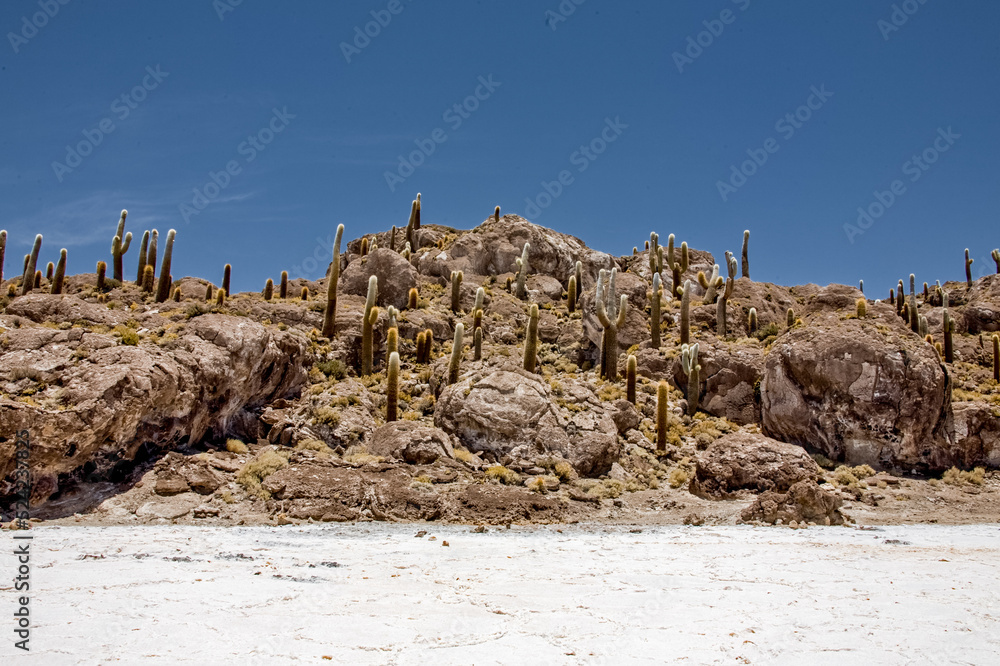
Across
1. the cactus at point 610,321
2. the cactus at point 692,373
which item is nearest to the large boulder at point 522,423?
the cactus at point 610,321

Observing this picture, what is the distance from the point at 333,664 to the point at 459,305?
100.0ft

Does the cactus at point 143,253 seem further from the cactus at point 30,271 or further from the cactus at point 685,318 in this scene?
the cactus at point 685,318

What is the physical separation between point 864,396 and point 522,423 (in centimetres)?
1182

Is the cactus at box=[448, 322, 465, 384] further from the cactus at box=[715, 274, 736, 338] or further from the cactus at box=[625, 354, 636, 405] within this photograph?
the cactus at box=[715, 274, 736, 338]

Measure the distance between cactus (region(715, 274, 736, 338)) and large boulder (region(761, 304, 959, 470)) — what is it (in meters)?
7.72

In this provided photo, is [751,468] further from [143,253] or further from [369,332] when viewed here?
[143,253]

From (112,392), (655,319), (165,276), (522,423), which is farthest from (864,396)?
(165,276)

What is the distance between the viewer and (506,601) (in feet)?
21.8

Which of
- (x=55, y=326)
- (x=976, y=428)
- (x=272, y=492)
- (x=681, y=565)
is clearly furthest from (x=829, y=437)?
(x=55, y=326)

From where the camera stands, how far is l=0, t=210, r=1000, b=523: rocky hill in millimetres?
14828

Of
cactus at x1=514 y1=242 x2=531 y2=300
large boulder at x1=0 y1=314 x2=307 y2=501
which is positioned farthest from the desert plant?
cactus at x1=514 y1=242 x2=531 y2=300

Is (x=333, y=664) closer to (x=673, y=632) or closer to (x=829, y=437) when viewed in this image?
(x=673, y=632)

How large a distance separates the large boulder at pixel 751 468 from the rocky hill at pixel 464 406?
6cm

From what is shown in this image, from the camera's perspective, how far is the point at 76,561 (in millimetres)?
8016
